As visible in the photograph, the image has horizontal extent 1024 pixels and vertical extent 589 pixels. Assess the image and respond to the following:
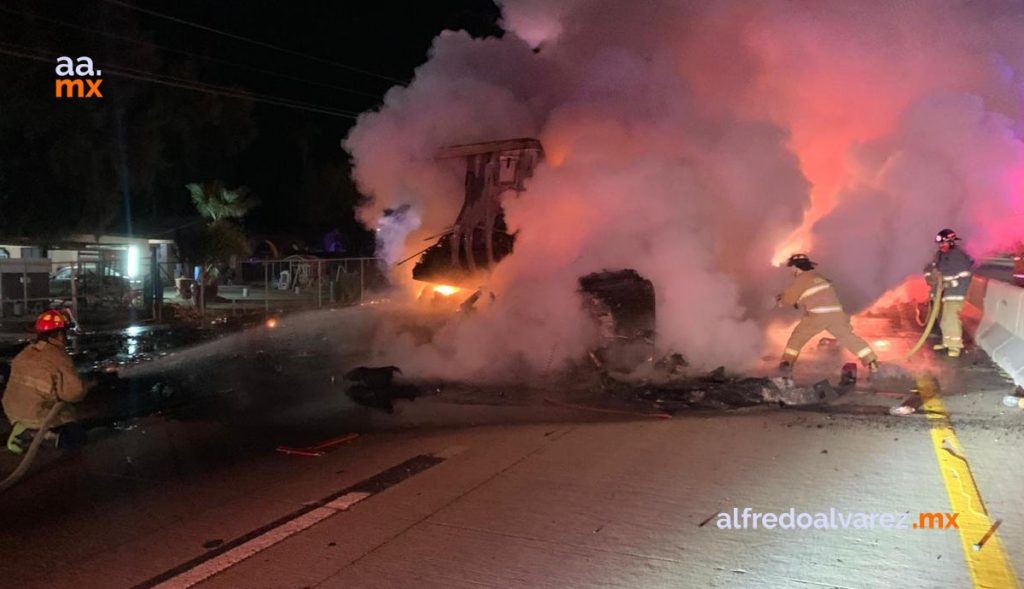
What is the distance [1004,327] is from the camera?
933 cm

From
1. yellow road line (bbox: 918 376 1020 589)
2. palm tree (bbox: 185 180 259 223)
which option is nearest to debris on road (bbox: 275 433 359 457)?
yellow road line (bbox: 918 376 1020 589)

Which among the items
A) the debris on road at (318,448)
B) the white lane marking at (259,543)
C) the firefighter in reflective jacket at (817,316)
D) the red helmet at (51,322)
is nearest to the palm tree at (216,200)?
the red helmet at (51,322)

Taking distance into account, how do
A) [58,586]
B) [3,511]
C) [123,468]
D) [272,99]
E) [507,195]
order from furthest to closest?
[272,99] < [507,195] < [123,468] < [3,511] < [58,586]

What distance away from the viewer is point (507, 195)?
970 centimetres

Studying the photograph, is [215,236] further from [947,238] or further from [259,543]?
[259,543]

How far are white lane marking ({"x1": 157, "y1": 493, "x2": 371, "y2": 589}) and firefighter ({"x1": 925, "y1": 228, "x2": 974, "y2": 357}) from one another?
7.64 metres

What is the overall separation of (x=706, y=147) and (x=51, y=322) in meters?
7.04

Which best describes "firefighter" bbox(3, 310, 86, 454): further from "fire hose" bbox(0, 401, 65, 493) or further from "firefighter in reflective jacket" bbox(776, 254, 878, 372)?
"firefighter in reflective jacket" bbox(776, 254, 878, 372)

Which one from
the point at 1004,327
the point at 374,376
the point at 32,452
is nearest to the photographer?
the point at 32,452

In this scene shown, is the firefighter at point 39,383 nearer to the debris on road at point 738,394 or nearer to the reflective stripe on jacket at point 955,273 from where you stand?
the debris on road at point 738,394

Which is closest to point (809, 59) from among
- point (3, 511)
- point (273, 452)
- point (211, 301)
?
point (273, 452)

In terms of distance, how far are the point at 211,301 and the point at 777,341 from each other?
16.6m

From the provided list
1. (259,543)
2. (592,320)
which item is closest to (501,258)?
(592,320)

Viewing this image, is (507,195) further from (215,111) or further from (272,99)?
(272,99)
